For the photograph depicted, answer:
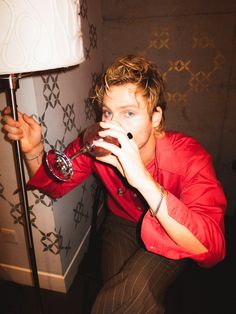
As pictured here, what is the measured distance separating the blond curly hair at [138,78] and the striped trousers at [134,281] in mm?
786

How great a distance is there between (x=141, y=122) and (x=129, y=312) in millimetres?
883

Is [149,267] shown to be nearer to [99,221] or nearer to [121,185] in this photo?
[121,185]

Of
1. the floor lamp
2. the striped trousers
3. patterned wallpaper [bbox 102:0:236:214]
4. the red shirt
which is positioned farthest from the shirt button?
patterned wallpaper [bbox 102:0:236:214]

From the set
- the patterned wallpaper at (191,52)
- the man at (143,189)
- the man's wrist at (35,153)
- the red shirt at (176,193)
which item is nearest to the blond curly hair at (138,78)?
the man at (143,189)

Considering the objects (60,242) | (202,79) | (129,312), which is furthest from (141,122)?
(202,79)

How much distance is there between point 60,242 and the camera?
5.63 feet

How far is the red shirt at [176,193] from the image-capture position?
104 cm

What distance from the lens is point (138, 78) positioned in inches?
50.8

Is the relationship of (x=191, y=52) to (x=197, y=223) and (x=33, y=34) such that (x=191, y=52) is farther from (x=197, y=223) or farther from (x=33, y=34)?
(x=33, y=34)

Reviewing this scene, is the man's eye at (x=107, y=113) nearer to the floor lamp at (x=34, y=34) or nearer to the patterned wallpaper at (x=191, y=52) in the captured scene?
the floor lamp at (x=34, y=34)

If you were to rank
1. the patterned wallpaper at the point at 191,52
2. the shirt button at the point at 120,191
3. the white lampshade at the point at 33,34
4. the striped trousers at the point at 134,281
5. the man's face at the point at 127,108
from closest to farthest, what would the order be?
the white lampshade at the point at 33,34
the striped trousers at the point at 134,281
the man's face at the point at 127,108
the shirt button at the point at 120,191
the patterned wallpaper at the point at 191,52

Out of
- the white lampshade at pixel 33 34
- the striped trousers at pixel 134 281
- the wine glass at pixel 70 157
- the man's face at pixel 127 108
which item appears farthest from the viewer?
the man's face at pixel 127 108

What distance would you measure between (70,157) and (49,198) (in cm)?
65

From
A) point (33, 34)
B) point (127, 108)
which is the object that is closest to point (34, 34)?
point (33, 34)
